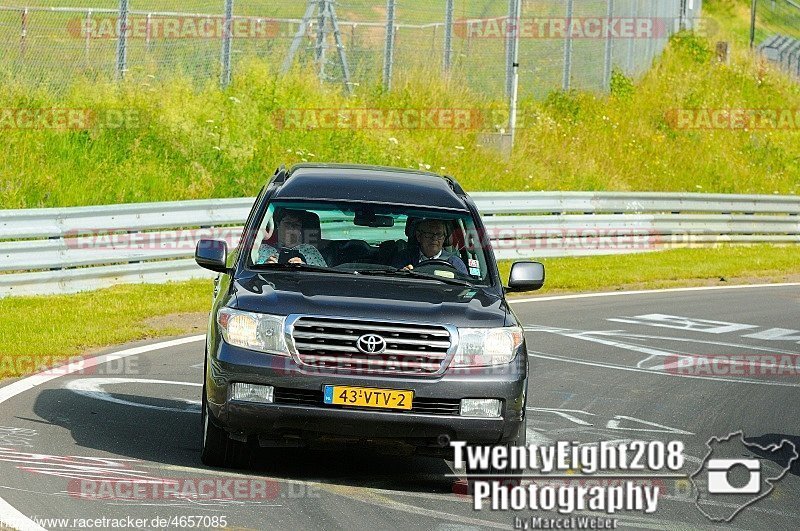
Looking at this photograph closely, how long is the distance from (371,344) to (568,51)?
29549 mm

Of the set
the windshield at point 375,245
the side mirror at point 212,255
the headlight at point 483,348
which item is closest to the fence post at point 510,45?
the windshield at point 375,245

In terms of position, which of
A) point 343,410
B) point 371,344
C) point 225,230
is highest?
point 371,344

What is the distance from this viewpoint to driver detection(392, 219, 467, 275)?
9.61 meters

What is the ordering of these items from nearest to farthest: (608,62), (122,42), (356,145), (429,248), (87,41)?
1. (429,248)
2. (122,42)
3. (87,41)
4. (356,145)
5. (608,62)

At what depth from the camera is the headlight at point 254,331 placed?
828 cm

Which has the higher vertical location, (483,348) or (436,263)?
(436,263)

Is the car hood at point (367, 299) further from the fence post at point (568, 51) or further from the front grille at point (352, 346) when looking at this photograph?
the fence post at point (568, 51)

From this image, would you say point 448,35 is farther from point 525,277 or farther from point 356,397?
point 356,397

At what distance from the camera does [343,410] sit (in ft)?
26.7

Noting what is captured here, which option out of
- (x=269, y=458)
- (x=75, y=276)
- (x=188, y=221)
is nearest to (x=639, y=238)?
(x=188, y=221)

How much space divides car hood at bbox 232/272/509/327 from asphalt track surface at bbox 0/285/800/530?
0.84 meters

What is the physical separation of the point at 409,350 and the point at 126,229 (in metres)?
10.4

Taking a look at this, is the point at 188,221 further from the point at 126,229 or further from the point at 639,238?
the point at 639,238

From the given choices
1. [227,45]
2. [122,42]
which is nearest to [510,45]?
[227,45]
